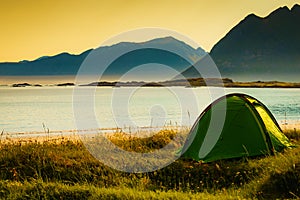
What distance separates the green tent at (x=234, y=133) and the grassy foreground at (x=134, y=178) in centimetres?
51

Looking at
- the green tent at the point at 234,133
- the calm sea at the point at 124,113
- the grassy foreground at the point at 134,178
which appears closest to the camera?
the grassy foreground at the point at 134,178

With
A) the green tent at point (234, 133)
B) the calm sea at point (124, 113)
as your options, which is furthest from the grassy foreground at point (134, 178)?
the calm sea at point (124, 113)

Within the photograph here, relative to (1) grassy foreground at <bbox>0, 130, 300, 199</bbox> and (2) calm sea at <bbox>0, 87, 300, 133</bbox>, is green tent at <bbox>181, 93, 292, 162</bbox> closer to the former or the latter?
(1) grassy foreground at <bbox>0, 130, 300, 199</bbox>

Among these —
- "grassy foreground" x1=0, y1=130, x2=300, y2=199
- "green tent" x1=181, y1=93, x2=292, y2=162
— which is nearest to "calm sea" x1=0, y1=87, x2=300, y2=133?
"green tent" x1=181, y1=93, x2=292, y2=162

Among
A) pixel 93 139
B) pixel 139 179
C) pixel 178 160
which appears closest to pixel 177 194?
pixel 139 179

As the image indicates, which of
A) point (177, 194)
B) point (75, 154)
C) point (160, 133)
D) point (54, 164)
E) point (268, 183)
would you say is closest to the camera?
point (177, 194)

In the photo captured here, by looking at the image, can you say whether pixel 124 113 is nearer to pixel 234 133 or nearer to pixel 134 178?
pixel 234 133

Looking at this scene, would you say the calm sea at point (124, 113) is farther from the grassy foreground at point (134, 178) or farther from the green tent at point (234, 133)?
the grassy foreground at point (134, 178)

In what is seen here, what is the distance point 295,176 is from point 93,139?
6.88 meters

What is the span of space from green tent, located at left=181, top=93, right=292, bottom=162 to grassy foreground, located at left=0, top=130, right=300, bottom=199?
506 mm

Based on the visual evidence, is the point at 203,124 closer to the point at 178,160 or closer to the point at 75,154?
the point at 178,160

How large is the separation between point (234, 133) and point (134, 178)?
3.39 m

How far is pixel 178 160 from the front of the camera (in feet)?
40.6

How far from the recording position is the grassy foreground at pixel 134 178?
9.32 metres
